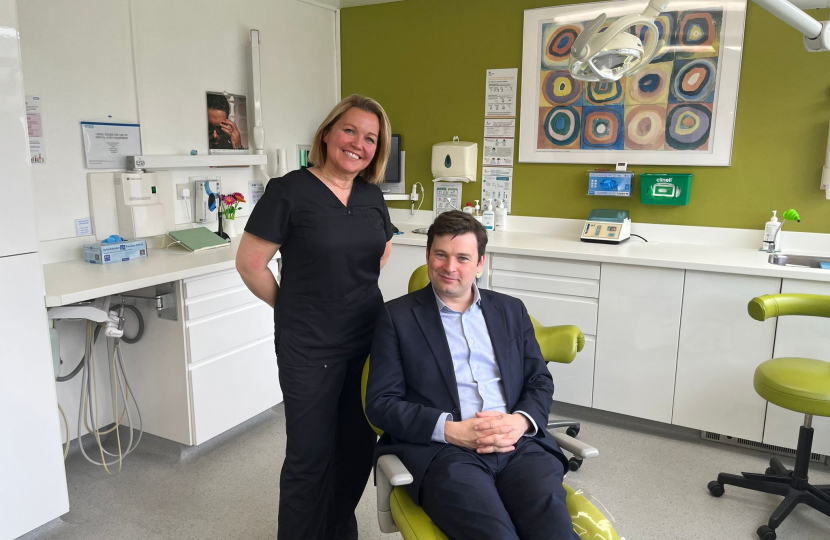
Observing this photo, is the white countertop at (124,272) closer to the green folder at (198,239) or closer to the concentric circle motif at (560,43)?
the green folder at (198,239)

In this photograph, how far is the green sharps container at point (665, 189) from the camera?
3307 mm

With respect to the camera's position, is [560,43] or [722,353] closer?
[722,353]

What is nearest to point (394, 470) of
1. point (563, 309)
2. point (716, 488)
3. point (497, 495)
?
point (497, 495)

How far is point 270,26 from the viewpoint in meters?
3.74

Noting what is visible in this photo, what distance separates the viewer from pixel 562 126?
363 centimetres

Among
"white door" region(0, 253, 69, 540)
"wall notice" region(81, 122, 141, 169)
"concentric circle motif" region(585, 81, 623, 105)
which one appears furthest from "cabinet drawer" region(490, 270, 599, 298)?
"white door" region(0, 253, 69, 540)

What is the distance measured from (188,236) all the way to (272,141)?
997 mm

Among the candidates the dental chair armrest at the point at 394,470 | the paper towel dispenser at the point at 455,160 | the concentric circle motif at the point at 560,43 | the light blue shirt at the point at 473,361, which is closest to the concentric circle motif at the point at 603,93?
the concentric circle motif at the point at 560,43

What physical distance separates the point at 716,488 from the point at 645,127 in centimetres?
189

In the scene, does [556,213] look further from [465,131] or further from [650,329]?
[650,329]

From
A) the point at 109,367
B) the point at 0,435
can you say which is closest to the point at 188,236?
the point at 109,367

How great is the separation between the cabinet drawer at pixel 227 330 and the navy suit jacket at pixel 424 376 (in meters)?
1.24

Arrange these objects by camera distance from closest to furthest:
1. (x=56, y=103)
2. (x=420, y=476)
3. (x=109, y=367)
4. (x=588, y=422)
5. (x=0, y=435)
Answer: (x=420, y=476)
(x=0, y=435)
(x=56, y=103)
(x=109, y=367)
(x=588, y=422)

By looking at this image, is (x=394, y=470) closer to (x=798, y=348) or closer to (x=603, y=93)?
(x=798, y=348)
